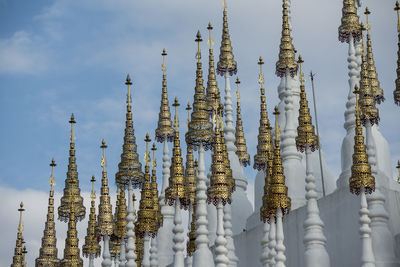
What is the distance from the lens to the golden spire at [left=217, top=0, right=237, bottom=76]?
35188mm

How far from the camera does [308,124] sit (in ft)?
88.9

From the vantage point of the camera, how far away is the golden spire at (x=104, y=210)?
32281mm

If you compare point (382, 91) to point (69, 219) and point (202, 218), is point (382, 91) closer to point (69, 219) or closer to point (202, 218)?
point (202, 218)

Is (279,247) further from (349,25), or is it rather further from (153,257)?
(349,25)

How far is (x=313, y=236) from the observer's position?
2447 cm

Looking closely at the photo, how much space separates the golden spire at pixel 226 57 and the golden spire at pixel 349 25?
5.10 m

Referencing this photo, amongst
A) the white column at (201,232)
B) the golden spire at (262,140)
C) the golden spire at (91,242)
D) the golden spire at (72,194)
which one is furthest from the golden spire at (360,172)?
the golden spire at (72,194)

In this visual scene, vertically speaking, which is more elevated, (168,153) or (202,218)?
(168,153)

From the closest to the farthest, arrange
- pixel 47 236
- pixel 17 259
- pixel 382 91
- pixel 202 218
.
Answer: pixel 202 218, pixel 382 91, pixel 47 236, pixel 17 259

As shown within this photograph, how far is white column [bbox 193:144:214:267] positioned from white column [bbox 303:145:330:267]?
2559 mm

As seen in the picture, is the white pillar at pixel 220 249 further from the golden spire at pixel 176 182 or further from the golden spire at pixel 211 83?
the golden spire at pixel 211 83

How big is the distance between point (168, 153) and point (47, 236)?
21.7ft

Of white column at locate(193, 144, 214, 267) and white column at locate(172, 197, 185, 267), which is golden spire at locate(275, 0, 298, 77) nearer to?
white column at locate(193, 144, 214, 267)

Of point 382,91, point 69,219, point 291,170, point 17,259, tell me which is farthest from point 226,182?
point 17,259
